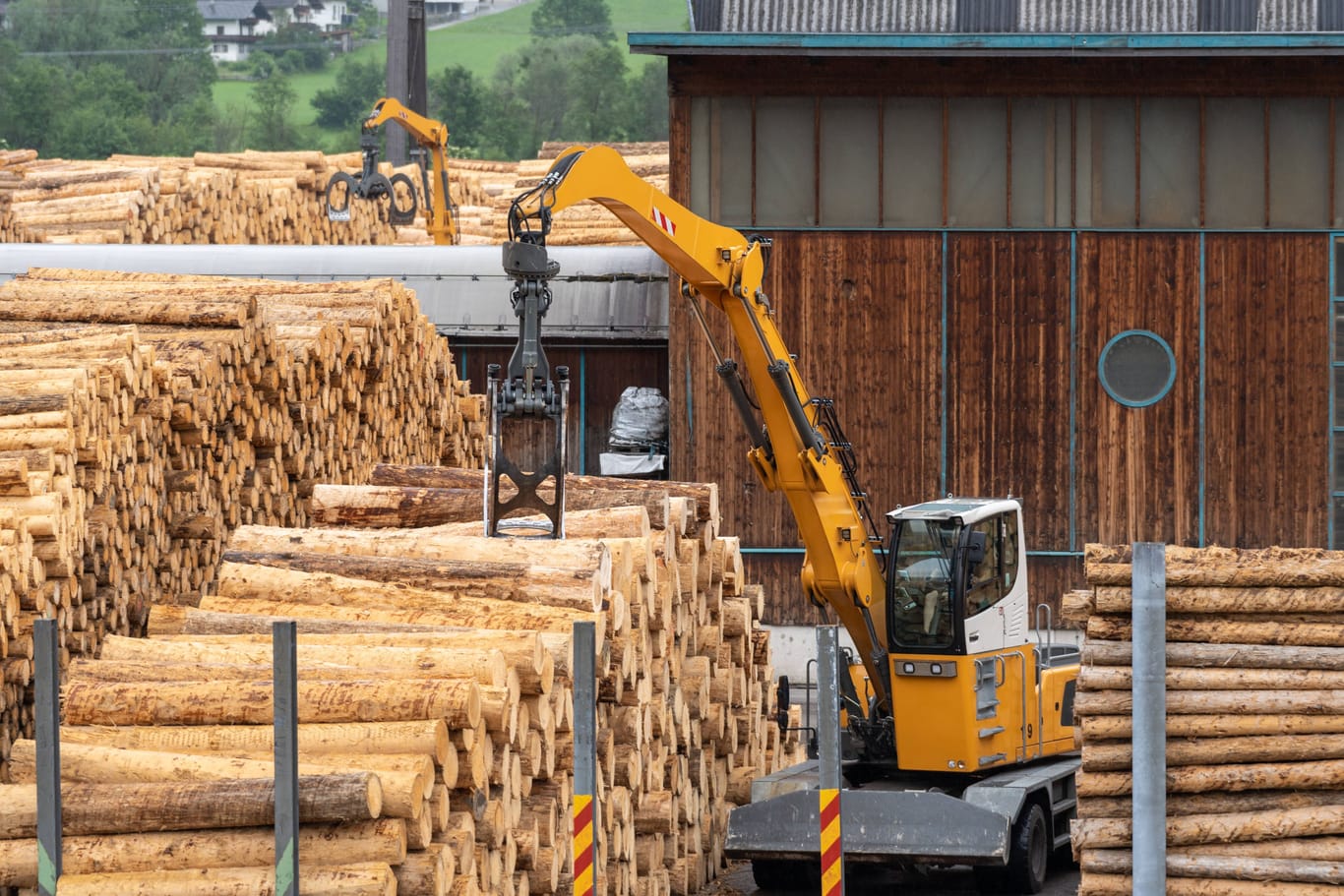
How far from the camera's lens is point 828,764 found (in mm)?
11102

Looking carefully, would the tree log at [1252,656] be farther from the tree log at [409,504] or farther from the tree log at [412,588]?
the tree log at [409,504]

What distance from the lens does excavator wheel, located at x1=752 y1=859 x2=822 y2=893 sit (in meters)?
15.9

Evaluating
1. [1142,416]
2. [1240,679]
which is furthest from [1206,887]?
[1142,416]

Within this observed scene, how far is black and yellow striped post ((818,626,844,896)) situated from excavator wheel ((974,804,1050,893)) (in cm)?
443

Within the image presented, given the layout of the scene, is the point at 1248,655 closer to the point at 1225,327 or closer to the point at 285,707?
the point at 285,707

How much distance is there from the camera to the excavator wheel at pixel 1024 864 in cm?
1555

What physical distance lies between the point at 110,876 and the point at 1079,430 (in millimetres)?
15799

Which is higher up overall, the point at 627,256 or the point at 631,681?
the point at 627,256

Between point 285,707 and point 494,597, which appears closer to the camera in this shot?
point 285,707

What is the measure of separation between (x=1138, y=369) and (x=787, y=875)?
1055 cm

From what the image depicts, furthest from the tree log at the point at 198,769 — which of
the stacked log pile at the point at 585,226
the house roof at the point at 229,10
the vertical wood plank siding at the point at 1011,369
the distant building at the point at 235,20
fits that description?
the house roof at the point at 229,10

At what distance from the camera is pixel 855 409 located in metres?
24.7

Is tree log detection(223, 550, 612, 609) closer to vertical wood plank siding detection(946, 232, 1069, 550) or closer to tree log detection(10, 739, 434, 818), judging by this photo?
tree log detection(10, 739, 434, 818)

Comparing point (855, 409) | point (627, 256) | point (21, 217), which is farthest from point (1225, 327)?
point (21, 217)
